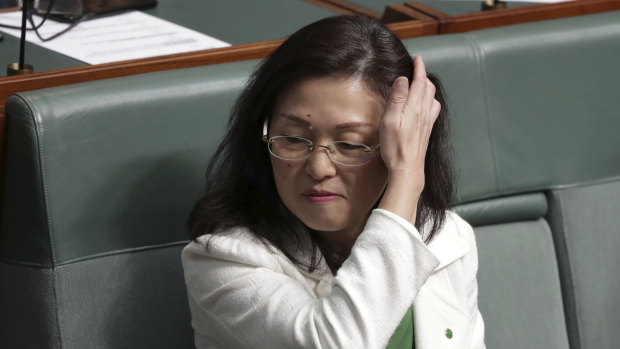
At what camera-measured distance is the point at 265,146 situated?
1.56 m

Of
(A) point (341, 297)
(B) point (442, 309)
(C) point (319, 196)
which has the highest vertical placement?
(C) point (319, 196)

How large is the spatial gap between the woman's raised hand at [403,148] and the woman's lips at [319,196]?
0.07 metres

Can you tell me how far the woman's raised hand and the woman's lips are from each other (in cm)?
7

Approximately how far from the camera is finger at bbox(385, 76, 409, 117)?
1446 mm

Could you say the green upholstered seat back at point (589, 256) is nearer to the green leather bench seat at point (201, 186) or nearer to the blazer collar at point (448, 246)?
the green leather bench seat at point (201, 186)

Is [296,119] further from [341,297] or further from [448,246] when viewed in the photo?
[448,246]

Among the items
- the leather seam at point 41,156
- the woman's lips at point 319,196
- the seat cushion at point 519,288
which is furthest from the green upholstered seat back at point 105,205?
the seat cushion at point 519,288

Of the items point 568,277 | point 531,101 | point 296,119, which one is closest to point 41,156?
point 296,119

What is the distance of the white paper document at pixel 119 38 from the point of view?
6.17 ft

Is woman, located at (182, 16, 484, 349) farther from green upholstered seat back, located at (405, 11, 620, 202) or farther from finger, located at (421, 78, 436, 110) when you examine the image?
green upholstered seat back, located at (405, 11, 620, 202)

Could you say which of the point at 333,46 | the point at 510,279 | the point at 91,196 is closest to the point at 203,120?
the point at 91,196

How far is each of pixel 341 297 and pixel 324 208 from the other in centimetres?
13

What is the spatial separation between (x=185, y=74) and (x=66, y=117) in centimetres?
22

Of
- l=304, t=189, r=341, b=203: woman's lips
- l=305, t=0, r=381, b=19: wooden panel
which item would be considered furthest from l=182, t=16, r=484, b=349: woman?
l=305, t=0, r=381, b=19: wooden panel
